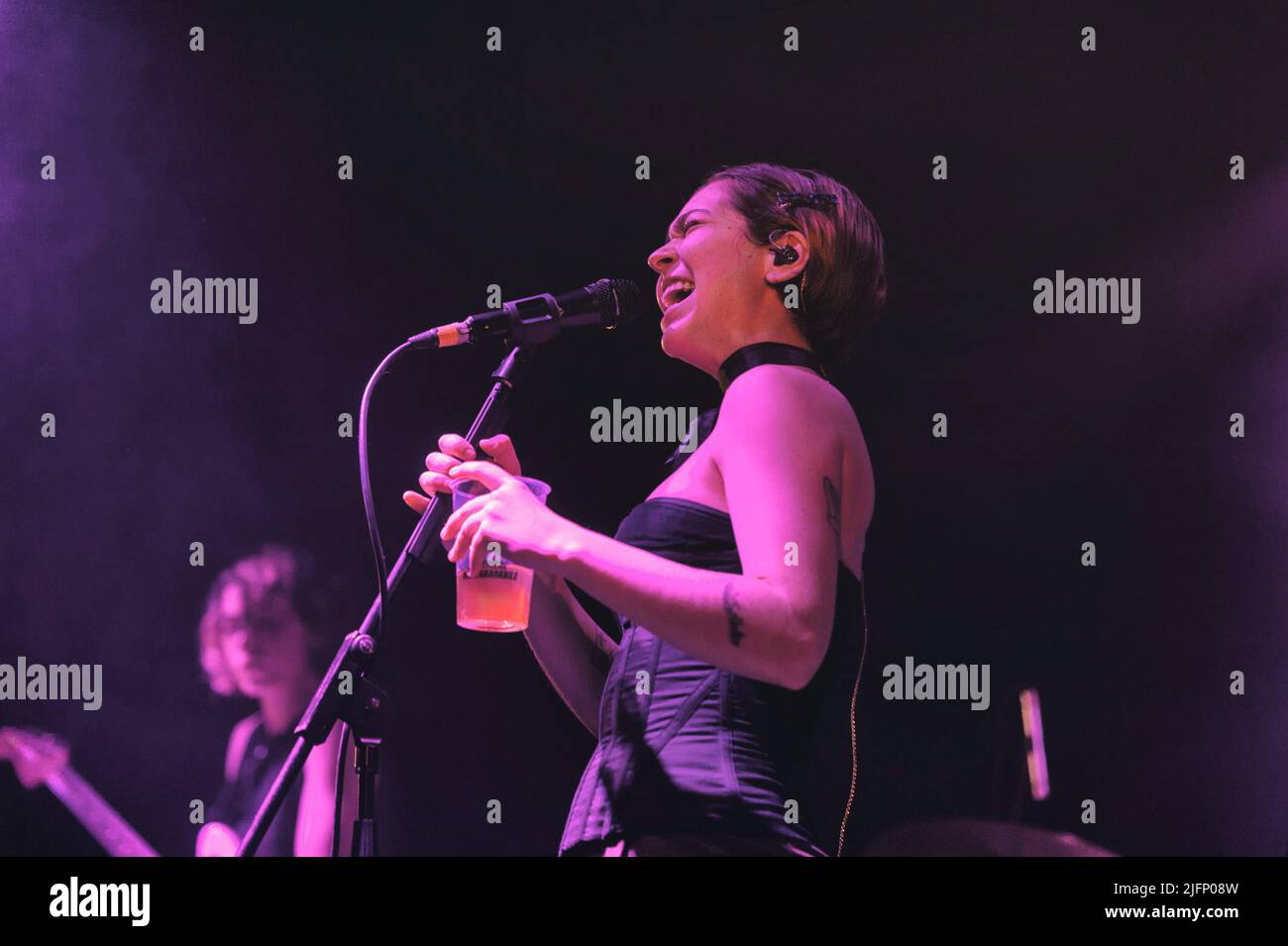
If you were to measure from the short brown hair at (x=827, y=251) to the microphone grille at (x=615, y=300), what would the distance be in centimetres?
26

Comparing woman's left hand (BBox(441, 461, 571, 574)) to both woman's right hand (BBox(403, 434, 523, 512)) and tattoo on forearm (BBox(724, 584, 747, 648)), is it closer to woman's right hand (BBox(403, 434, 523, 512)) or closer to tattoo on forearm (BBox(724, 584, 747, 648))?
woman's right hand (BBox(403, 434, 523, 512))

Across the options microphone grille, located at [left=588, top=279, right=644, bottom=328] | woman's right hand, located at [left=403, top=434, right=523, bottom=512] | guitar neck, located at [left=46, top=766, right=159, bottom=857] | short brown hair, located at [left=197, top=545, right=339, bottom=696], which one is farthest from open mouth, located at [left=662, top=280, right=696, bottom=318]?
guitar neck, located at [left=46, top=766, right=159, bottom=857]

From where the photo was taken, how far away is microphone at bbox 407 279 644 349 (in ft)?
7.50

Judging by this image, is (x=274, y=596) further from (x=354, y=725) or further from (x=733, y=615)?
(x=733, y=615)

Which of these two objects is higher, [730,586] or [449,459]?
[449,459]

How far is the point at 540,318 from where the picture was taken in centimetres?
231

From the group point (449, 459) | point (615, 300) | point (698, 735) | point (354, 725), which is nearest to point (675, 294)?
point (615, 300)

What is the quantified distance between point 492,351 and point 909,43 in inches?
46.8

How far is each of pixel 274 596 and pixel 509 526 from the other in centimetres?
98

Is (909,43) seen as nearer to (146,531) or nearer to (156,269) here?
(156,269)

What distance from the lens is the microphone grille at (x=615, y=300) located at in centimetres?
240

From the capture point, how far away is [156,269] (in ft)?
9.32

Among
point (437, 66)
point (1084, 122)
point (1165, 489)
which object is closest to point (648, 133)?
point (437, 66)

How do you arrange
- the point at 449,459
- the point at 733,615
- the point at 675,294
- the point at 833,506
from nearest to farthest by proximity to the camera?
1. the point at 733,615
2. the point at 833,506
3. the point at 449,459
4. the point at 675,294
